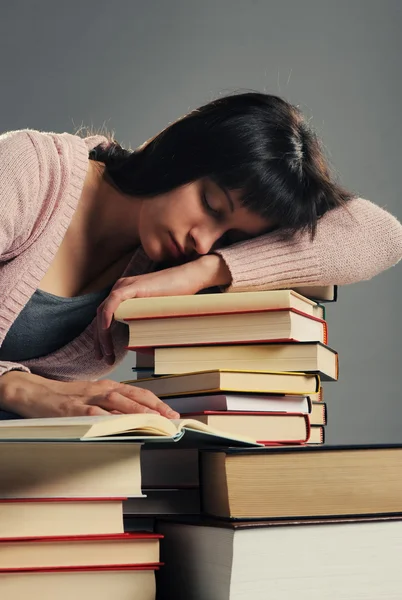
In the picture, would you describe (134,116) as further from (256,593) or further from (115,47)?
(256,593)

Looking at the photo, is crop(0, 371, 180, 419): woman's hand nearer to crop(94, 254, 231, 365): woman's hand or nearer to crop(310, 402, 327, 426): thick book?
crop(94, 254, 231, 365): woman's hand

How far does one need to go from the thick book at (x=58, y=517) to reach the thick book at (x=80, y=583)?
23 mm

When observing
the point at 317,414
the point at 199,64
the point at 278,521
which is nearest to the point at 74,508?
the point at 278,521

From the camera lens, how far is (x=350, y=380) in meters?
2.73

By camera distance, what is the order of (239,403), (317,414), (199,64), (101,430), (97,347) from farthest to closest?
(199,64)
(97,347)
(317,414)
(239,403)
(101,430)

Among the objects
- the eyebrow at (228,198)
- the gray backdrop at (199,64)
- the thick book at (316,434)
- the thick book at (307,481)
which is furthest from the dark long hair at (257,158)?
the gray backdrop at (199,64)

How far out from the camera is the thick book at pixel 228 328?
82cm

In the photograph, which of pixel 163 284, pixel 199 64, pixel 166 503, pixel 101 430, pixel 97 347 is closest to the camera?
pixel 101 430

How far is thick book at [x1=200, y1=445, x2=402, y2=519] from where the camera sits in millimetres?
546

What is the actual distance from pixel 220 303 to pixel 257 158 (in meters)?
0.31

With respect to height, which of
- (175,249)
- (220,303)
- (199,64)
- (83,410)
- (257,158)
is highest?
(199,64)

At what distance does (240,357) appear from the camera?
A: 2.75 ft

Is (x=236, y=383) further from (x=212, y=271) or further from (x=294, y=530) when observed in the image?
(x=212, y=271)

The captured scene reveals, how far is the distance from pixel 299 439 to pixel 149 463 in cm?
17
